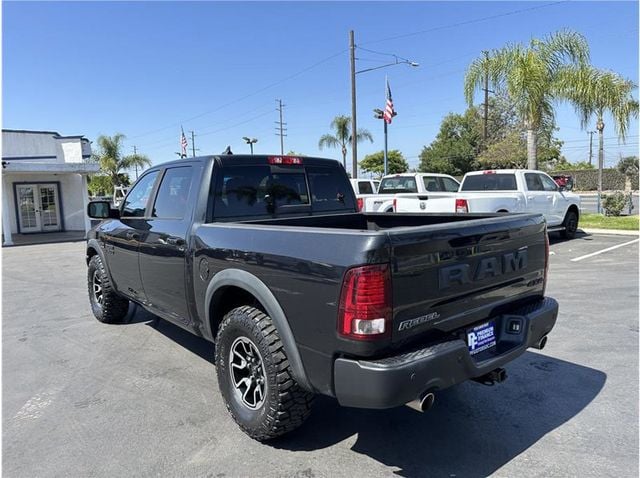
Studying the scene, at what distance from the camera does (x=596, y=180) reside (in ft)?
157

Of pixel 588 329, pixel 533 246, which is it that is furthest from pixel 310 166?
pixel 588 329

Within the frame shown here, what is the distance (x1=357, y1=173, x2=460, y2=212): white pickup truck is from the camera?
1123 centimetres

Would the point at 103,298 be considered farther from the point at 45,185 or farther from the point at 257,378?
the point at 45,185

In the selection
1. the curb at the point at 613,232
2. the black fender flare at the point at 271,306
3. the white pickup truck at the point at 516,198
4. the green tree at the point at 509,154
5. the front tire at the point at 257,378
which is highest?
the green tree at the point at 509,154

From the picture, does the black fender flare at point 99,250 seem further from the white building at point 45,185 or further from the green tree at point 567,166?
the green tree at point 567,166

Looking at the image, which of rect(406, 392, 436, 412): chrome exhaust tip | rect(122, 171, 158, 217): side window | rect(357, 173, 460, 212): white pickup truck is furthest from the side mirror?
rect(357, 173, 460, 212): white pickup truck

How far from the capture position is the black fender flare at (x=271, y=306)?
9.10ft

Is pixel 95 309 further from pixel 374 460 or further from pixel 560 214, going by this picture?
pixel 560 214

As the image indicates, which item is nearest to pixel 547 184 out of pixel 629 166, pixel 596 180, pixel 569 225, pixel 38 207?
pixel 569 225

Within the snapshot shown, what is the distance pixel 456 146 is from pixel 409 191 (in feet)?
140

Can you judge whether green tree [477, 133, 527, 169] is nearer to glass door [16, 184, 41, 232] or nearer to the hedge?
the hedge

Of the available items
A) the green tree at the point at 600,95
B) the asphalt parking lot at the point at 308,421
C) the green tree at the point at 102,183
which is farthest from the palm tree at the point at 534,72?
the green tree at the point at 102,183

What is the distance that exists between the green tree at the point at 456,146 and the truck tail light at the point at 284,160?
51.4 meters

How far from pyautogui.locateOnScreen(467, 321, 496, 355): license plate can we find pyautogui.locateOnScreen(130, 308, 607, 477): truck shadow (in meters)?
0.65
